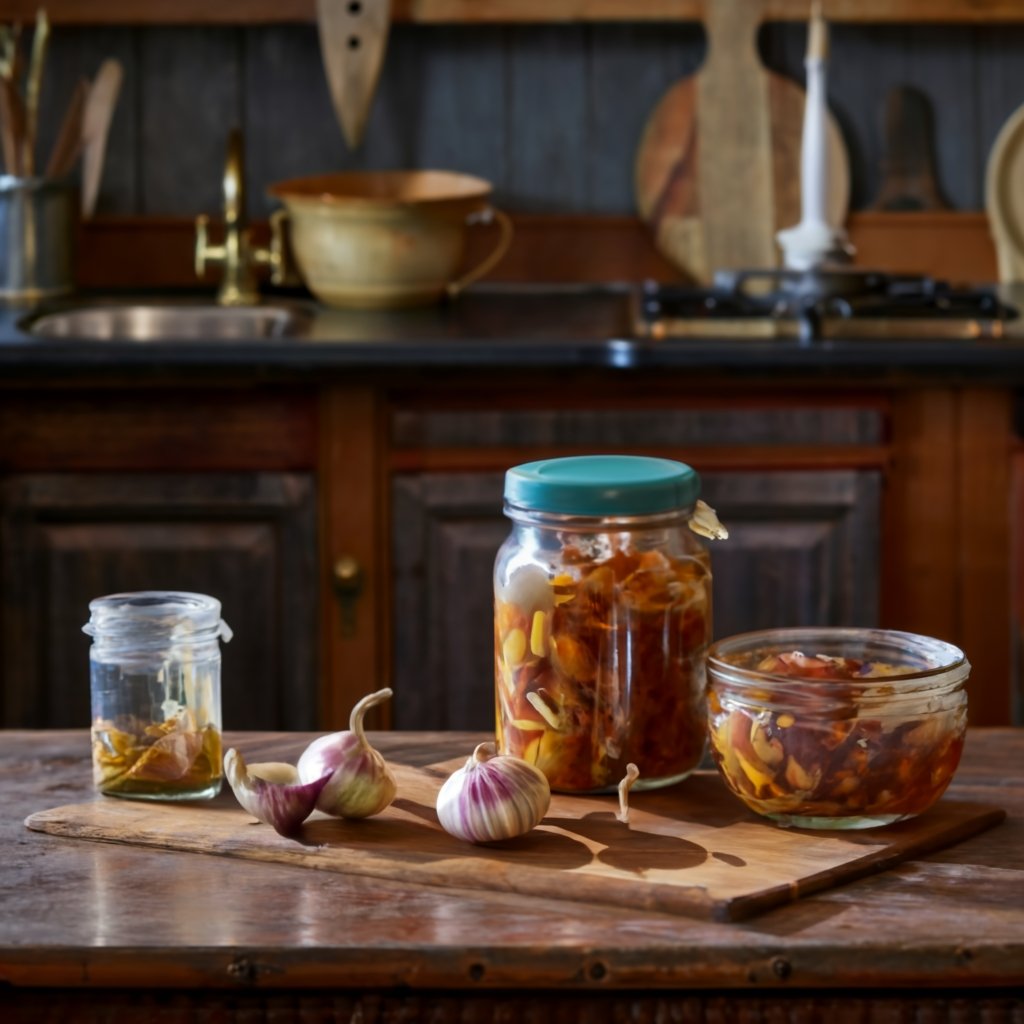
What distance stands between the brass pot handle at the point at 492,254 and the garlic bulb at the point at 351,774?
1.85 m

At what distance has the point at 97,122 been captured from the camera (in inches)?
120

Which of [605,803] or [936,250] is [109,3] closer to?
[936,250]

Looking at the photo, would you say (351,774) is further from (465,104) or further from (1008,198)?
(1008,198)

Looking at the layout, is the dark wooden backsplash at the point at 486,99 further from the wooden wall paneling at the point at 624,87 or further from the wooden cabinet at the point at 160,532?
the wooden cabinet at the point at 160,532

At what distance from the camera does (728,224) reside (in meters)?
3.12

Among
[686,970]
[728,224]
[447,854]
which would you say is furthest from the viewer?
[728,224]

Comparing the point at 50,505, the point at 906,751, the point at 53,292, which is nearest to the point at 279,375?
the point at 50,505

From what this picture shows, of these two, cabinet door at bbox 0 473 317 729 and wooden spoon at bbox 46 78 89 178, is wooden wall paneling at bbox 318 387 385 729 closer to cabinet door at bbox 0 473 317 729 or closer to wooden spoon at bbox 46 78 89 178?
cabinet door at bbox 0 473 317 729

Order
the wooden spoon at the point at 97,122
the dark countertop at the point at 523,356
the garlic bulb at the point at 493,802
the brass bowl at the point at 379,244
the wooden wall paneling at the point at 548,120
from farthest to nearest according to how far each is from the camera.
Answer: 1. the wooden wall paneling at the point at 548,120
2. the wooden spoon at the point at 97,122
3. the brass bowl at the point at 379,244
4. the dark countertop at the point at 523,356
5. the garlic bulb at the point at 493,802

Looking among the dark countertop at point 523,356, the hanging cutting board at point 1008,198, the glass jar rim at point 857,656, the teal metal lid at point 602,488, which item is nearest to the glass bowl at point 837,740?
the glass jar rim at point 857,656

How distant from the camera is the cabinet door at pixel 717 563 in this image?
2.45m

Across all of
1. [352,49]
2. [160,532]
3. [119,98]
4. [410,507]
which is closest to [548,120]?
[352,49]

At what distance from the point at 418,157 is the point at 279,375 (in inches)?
33.8

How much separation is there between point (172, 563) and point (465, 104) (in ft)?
3.50
